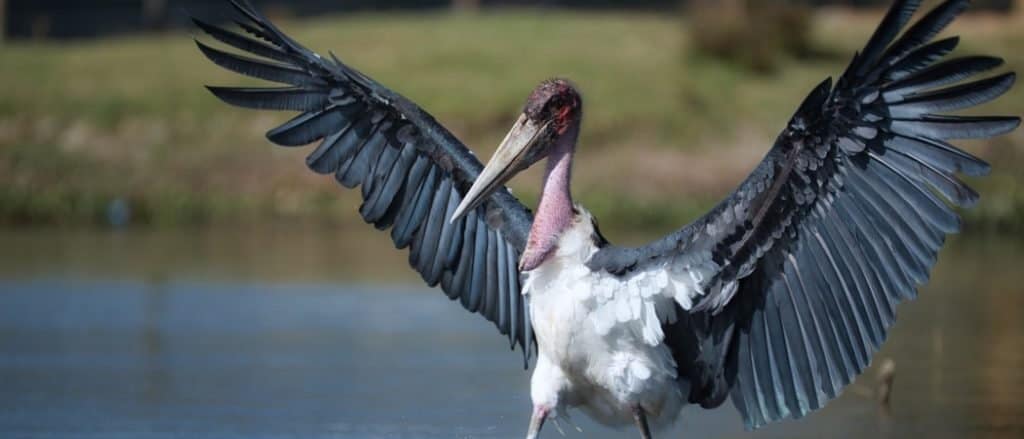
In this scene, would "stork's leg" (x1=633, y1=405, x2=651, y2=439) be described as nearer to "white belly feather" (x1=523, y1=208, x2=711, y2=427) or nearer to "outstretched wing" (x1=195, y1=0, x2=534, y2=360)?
"white belly feather" (x1=523, y1=208, x2=711, y2=427)

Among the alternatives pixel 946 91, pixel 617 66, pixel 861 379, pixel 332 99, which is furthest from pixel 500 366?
pixel 617 66

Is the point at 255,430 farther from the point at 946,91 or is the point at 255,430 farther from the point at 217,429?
the point at 946,91

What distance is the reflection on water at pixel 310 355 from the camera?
31.7ft

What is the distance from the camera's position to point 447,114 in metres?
26.7

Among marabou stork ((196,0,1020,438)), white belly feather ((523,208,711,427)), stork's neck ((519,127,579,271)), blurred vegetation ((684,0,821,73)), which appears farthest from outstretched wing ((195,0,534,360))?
blurred vegetation ((684,0,821,73))

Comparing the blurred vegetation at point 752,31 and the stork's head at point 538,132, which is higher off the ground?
the stork's head at point 538,132

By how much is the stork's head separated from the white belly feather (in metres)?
0.35

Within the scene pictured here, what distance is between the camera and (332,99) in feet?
27.7

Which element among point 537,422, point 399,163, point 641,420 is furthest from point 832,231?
point 399,163

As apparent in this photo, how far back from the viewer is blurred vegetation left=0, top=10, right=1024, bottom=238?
2314cm

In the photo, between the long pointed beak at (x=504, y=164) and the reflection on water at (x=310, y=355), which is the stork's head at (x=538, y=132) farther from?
the reflection on water at (x=310, y=355)

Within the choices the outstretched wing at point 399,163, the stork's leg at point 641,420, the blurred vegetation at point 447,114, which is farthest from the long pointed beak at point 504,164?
the blurred vegetation at point 447,114

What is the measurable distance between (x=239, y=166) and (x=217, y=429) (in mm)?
15861

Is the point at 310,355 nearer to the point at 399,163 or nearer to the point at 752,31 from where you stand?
the point at 399,163
